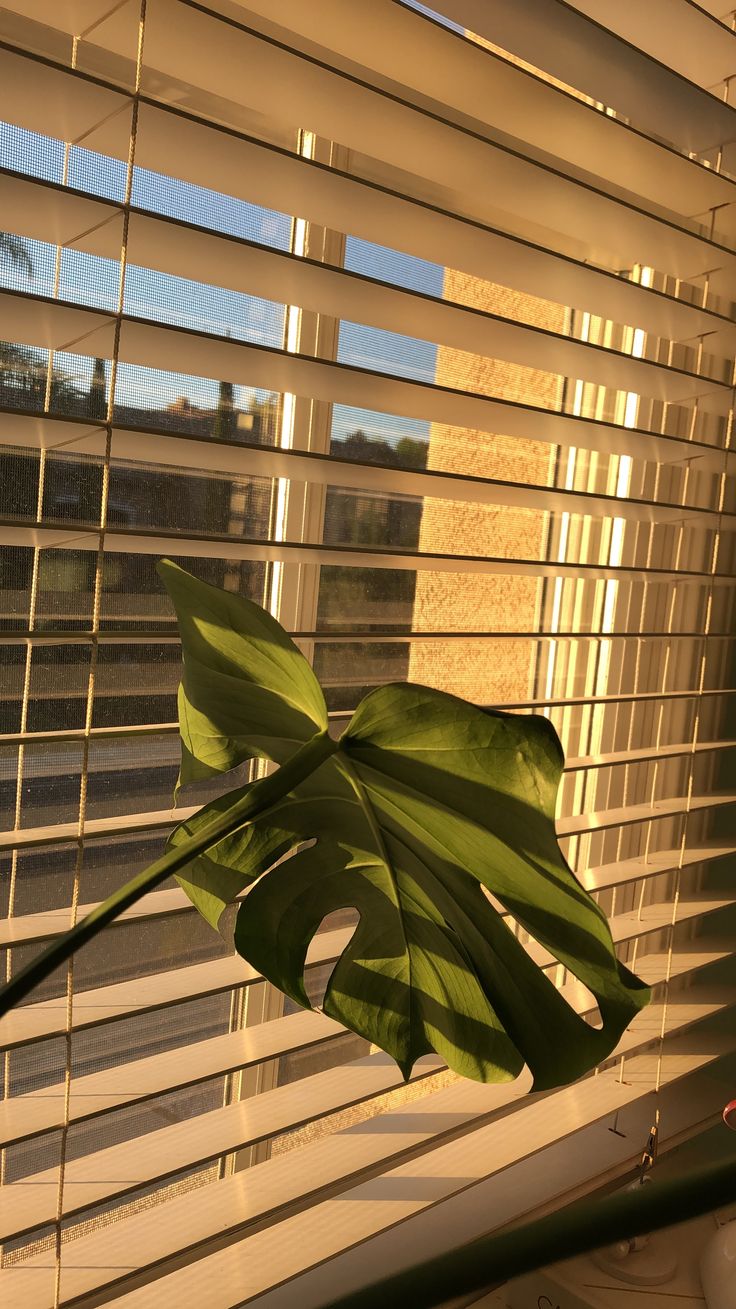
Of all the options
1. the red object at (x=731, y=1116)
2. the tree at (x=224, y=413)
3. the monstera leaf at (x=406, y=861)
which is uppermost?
the tree at (x=224, y=413)

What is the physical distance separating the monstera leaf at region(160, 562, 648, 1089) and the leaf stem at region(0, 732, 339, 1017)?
80mm

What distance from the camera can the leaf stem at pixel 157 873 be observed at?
1.00 feet

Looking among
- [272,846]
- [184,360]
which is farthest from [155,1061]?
[184,360]

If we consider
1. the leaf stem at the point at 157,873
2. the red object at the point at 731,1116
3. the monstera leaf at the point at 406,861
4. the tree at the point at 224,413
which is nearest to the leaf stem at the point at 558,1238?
the leaf stem at the point at 157,873

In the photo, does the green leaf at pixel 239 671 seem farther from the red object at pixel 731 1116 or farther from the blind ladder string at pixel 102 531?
the red object at pixel 731 1116

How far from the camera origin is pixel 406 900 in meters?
0.66

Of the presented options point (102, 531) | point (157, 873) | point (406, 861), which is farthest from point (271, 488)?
point (157, 873)

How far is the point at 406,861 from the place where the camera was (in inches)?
24.5

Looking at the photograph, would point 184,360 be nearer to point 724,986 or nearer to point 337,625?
point 337,625

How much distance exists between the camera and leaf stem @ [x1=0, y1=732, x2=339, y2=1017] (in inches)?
12.0

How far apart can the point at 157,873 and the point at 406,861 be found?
289 millimetres

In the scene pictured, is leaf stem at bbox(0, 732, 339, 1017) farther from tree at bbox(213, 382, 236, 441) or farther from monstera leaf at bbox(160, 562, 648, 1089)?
tree at bbox(213, 382, 236, 441)

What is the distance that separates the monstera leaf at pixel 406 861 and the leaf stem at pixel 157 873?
0.08 meters

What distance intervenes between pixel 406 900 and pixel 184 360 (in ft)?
1.32
